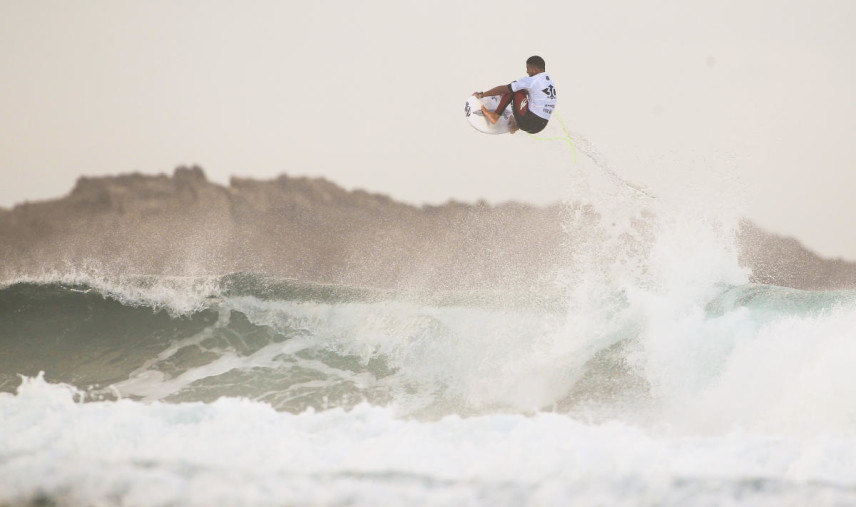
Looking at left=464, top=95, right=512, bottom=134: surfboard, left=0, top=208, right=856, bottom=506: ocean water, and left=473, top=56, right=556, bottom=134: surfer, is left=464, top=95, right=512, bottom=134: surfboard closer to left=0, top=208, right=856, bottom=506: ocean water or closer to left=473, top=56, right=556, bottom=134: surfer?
left=473, top=56, right=556, bottom=134: surfer

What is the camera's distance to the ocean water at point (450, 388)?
434 cm

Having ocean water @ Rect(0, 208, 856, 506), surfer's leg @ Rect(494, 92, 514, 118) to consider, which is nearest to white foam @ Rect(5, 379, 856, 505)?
ocean water @ Rect(0, 208, 856, 506)

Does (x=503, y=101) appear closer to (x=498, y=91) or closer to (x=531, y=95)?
(x=498, y=91)

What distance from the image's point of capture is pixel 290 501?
166 inches

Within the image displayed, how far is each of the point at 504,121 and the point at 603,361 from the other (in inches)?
96.0

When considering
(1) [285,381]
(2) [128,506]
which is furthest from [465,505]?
(1) [285,381]

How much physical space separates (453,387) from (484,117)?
99.2 inches

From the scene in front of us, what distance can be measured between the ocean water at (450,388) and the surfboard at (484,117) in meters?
1.49

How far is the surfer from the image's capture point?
5984 mm

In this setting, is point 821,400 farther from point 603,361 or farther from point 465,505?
point 465,505

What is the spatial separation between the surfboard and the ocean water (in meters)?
1.49

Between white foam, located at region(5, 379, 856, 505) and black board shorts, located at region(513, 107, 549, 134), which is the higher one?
black board shorts, located at region(513, 107, 549, 134)

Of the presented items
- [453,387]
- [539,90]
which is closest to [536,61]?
[539,90]

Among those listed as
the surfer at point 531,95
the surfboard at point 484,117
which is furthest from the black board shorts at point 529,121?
the surfboard at point 484,117
